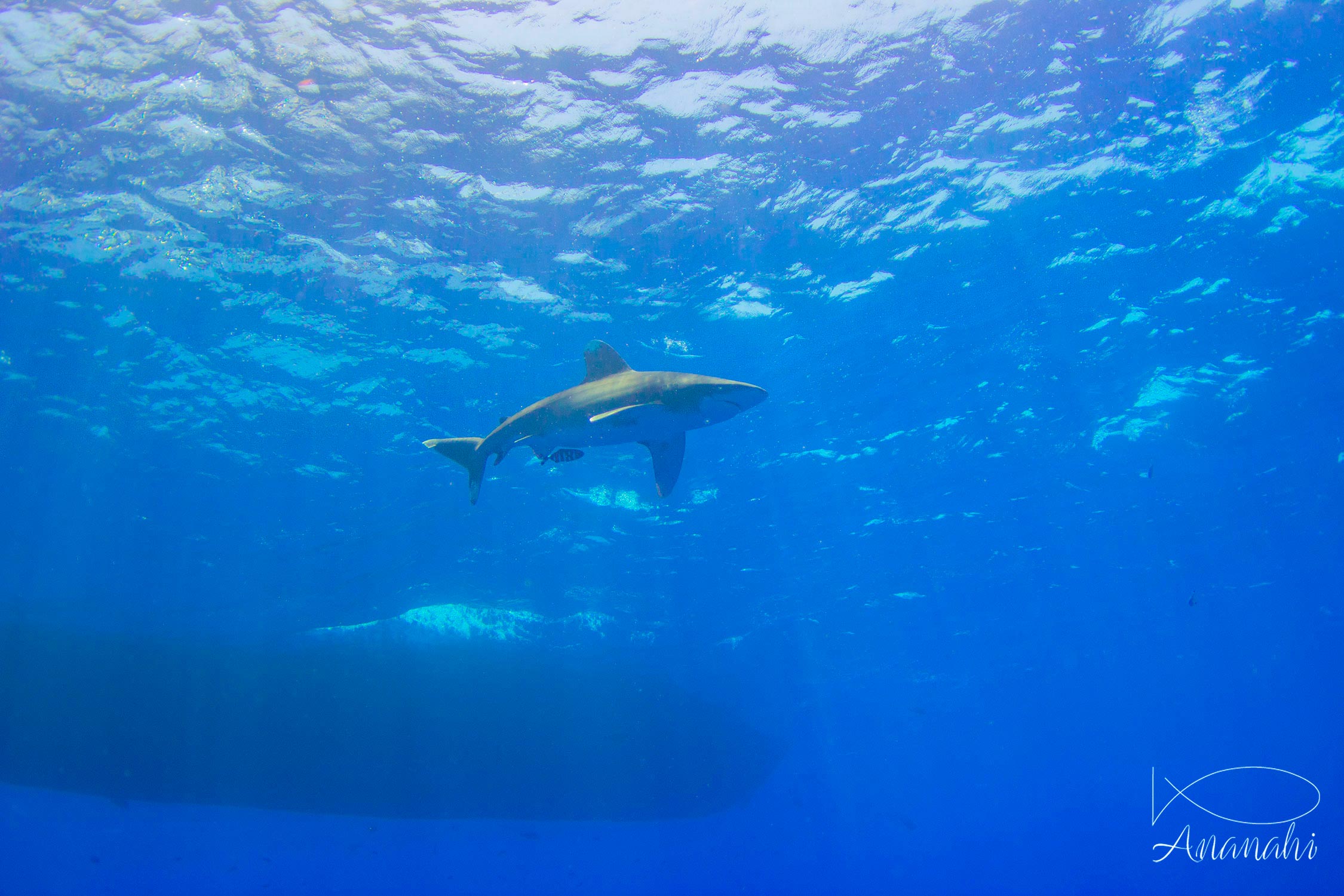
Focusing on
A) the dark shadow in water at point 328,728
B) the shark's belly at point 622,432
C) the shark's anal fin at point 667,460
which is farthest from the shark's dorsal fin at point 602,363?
the dark shadow in water at point 328,728

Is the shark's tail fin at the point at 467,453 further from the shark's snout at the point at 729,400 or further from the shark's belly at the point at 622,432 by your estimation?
the shark's snout at the point at 729,400

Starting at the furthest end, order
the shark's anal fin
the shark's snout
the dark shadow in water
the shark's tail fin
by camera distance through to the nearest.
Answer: the dark shadow in water → the shark's tail fin → the shark's anal fin → the shark's snout

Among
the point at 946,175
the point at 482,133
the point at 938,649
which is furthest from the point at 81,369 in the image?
the point at 938,649

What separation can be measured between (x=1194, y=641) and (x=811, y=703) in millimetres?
26420

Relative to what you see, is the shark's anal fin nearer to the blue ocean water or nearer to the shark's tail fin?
the shark's tail fin

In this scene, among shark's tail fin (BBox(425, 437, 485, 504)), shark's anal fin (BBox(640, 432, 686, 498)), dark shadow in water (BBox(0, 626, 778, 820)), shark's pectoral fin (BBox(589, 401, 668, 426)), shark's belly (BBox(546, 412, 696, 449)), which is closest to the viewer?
shark's pectoral fin (BBox(589, 401, 668, 426))

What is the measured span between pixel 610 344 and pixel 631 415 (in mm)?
8010

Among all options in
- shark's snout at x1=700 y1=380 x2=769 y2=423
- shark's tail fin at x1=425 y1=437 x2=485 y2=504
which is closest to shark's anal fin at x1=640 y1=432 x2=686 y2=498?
shark's snout at x1=700 y1=380 x2=769 y2=423

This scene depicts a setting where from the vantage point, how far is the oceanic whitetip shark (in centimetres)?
520

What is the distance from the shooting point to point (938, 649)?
3750 cm

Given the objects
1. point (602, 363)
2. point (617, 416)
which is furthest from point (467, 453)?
point (617, 416)

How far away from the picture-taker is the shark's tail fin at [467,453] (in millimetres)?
6910

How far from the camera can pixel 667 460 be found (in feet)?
20.7

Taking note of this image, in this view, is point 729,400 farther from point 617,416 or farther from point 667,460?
point 667,460
